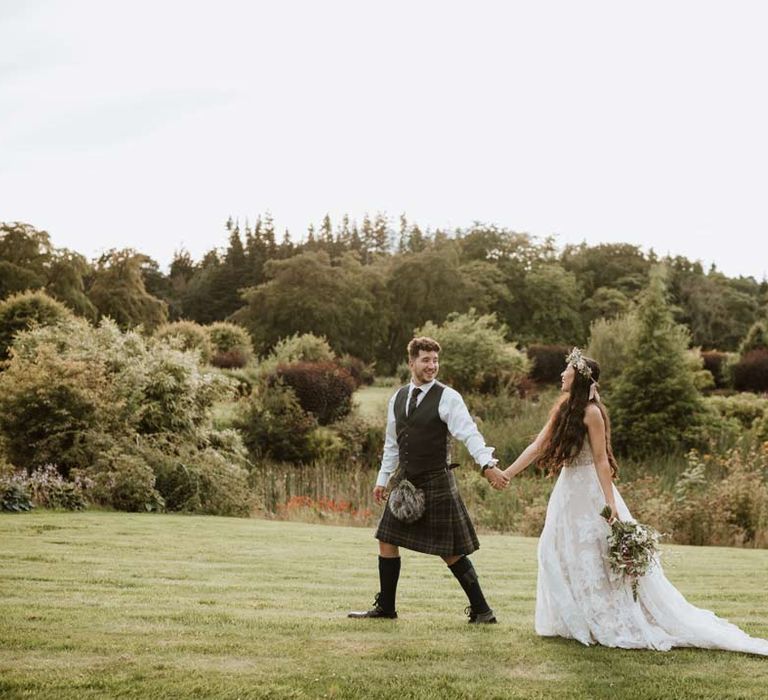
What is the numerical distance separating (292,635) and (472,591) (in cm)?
Answer: 124

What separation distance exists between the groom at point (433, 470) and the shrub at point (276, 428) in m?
14.7

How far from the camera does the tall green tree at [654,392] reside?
797 inches

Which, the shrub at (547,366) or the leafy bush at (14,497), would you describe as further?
the shrub at (547,366)

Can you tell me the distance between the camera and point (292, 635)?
5570 mm

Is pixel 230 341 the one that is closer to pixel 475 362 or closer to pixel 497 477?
pixel 475 362

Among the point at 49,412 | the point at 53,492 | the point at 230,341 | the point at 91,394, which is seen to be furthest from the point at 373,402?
the point at 53,492

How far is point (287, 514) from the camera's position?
588 inches

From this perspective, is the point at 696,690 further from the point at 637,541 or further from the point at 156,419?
the point at 156,419

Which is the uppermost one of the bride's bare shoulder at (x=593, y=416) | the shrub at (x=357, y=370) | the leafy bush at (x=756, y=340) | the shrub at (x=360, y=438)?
the leafy bush at (x=756, y=340)

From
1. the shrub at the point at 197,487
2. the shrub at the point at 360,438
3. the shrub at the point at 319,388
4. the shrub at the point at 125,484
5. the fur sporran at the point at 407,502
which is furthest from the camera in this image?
the shrub at the point at 319,388

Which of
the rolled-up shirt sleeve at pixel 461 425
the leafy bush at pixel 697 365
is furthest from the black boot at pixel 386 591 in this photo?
the leafy bush at pixel 697 365

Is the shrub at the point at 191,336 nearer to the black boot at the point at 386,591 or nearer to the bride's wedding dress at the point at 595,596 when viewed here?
the black boot at the point at 386,591

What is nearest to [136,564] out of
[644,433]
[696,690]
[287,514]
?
[696,690]

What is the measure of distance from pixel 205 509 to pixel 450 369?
13483mm
